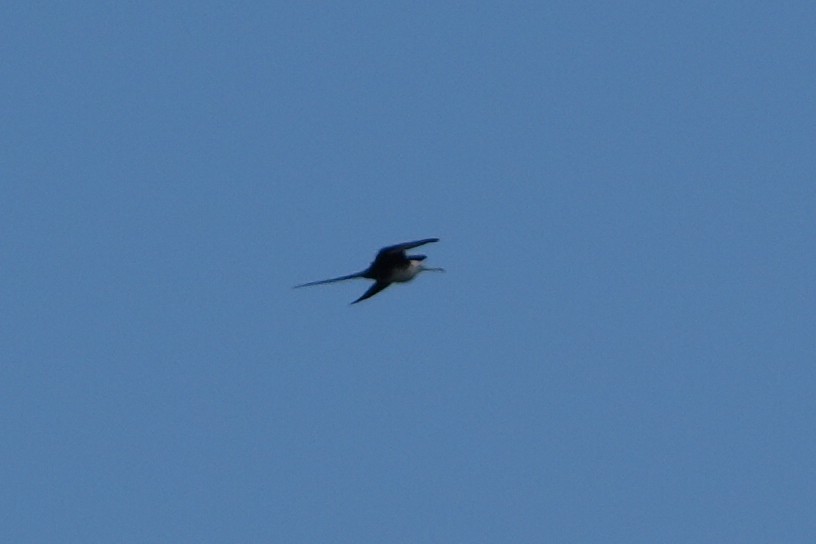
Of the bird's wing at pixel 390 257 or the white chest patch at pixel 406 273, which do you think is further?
the white chest patch at pixel 406 273

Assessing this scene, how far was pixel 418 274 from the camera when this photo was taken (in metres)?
52.4

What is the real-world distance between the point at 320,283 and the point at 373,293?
2.55 m

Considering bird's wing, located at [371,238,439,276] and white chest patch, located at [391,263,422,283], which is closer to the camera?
bird's wing, located at [371,238,439,276]

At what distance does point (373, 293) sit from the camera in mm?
52344

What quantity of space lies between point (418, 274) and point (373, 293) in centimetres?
112

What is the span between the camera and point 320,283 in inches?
1971

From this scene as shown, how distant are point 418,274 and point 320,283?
10.5ft

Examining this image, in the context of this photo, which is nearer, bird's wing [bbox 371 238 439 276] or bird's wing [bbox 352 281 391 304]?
bird's wing [bbox 371 238 439 276]

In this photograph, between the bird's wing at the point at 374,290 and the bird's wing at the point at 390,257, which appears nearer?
the bird's wing at the point at 390,257
